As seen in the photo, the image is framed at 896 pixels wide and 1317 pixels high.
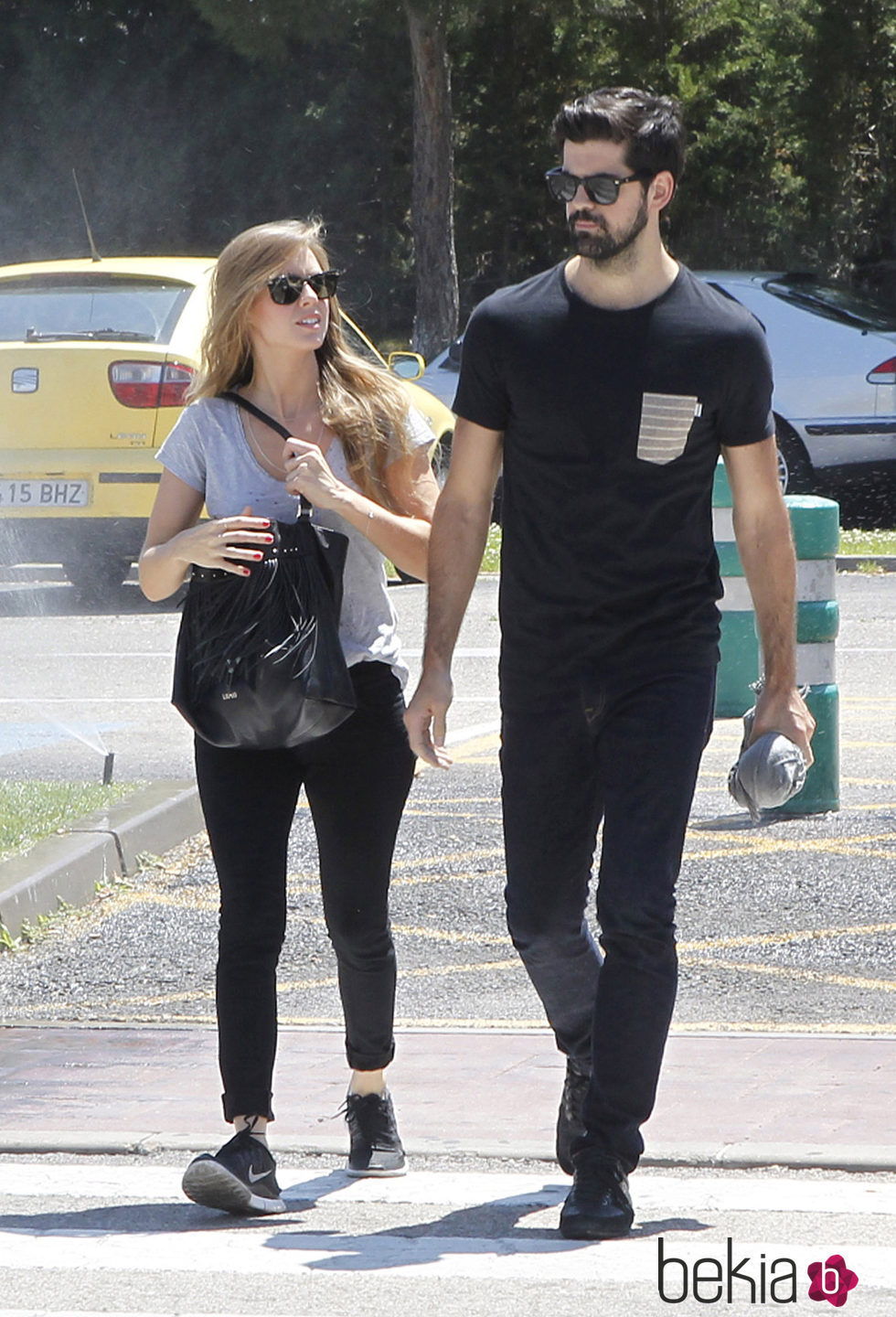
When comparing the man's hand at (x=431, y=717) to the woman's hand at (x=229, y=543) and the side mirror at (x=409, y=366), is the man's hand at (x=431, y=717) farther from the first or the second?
the side mirror at (x=409, y=366)

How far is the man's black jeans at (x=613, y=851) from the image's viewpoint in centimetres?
363

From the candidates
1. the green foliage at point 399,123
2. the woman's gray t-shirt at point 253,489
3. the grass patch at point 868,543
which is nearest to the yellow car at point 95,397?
the grass patch at point 868,543

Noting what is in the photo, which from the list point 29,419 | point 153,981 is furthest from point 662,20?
point 153,981

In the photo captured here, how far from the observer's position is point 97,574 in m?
13.1

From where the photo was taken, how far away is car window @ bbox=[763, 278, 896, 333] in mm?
15680

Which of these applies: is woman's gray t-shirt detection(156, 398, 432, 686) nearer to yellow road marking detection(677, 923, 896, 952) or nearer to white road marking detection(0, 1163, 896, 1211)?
white road marking detection(0, 1163, 896, 1211)

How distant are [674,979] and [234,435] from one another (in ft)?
4.18

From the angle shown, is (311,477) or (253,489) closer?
(311,477)

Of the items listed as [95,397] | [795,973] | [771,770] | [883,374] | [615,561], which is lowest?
[795,973]

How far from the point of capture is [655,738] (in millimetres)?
3678

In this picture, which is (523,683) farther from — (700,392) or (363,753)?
(700,392)

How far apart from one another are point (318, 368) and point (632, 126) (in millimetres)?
767

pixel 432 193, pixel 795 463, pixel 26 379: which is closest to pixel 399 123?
pixel 432 193

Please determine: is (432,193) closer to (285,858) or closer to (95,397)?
(95,397)
